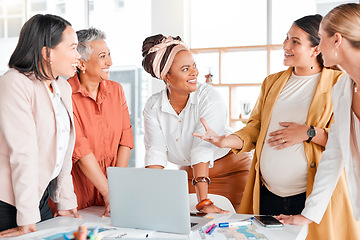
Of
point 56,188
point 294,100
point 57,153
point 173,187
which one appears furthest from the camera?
point 294,100

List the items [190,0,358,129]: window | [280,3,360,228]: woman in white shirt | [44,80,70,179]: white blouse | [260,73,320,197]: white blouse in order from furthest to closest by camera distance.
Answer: [190,0,358,129]: window, [260,73,320,197]: white blouse, [44,80,70,179]: white blouse, [280,3,360,228]: woman in white shirt

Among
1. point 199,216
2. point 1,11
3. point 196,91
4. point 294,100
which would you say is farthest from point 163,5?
point 199,216

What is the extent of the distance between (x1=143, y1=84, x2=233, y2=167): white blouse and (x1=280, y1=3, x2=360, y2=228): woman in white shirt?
2.38ft

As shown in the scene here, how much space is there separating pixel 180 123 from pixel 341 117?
952 mm

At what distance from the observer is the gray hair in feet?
7.72

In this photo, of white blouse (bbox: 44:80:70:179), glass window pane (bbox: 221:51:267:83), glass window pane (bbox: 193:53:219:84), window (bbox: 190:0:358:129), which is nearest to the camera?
white blouse (bbox: 44:80:70:179)

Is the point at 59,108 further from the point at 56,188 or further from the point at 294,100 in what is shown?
the point at 294,100

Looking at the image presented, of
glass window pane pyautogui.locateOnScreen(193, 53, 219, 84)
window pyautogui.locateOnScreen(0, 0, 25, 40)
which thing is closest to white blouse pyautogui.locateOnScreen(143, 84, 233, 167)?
glass window pane pyautogui.locateOnScreen(193, 53, 219, 84)

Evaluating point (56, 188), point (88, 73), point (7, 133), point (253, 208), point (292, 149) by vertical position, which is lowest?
point (253, 208)

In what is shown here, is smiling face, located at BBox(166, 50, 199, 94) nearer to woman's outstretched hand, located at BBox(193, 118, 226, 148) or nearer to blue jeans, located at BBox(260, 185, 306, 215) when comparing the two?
woman's outstretched hand, located at BBox(193, 118, 226, 148)

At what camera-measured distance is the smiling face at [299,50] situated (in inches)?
81.8

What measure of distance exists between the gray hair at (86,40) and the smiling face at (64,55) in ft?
1.39

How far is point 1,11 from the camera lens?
20.3 ft

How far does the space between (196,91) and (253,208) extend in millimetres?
757
